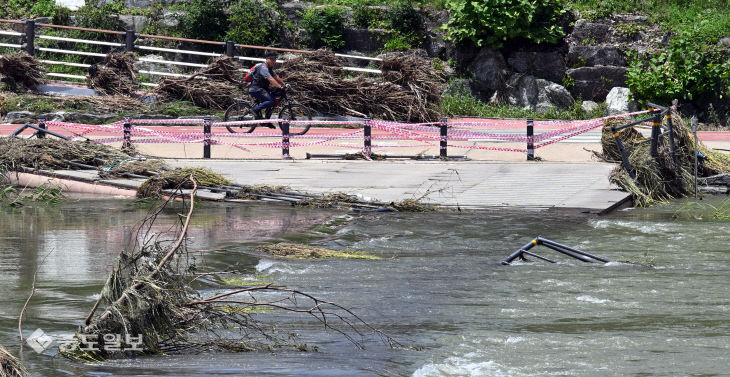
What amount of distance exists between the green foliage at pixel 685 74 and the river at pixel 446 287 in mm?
14270

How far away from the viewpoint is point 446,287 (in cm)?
999

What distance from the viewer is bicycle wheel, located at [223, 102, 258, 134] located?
78.8 ft

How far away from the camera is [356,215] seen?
48.6ft

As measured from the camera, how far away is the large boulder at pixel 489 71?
31609 mm

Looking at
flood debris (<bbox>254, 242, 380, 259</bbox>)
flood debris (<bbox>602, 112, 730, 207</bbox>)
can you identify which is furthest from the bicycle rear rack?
flood debris (<bbox>602, 112, 730, 207</bbox>)

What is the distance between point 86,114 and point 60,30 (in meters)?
10.2

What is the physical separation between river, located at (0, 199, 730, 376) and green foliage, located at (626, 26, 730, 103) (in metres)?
14.3

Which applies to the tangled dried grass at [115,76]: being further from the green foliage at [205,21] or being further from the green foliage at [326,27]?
the green foliage at [326,27]

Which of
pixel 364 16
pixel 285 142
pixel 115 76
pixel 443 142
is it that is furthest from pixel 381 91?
pixel 364 16

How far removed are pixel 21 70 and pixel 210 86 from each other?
614 cm

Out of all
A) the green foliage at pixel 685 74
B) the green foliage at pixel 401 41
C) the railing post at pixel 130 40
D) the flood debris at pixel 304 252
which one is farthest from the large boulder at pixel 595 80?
the flood debris at pixel 304 252

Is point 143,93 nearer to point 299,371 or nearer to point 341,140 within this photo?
point 341,140

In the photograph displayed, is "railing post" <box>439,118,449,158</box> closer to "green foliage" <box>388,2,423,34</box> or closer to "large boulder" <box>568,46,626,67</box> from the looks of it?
"large boulder" <box>568,46,626,67</box>

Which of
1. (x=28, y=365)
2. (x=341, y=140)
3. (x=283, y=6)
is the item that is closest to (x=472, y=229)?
(x=28, y=365)
